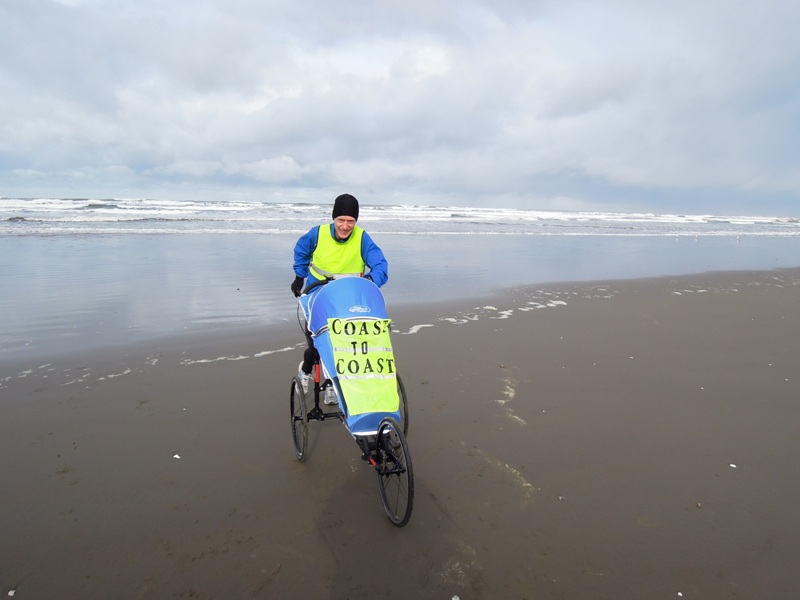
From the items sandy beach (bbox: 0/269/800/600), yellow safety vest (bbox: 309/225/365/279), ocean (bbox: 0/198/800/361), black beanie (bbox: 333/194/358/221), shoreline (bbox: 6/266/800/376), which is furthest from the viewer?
ocean (bbox: 0/198/800/361)

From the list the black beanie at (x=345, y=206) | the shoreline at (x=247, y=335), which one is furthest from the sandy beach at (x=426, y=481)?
the black beanie at (x=345, y=206)

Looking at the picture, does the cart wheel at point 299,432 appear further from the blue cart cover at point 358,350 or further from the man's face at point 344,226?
the man's face at point 344,226

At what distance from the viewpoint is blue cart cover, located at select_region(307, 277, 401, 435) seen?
2.87 meters

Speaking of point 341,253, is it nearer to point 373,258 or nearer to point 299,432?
point 373,258

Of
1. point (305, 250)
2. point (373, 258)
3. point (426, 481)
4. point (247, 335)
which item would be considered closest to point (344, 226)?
point (373, 258)

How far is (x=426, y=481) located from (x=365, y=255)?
2.01 metres

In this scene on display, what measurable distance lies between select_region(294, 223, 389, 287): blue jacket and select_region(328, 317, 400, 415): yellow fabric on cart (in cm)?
70

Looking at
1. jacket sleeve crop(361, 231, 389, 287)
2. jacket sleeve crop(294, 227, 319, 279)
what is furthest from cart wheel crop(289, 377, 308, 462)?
jacket sleeve crop(361, 231, 389, 287)

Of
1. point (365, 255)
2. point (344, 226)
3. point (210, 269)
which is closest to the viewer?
point (344, 226)

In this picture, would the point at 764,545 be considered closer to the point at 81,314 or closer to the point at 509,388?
the point at 509,388

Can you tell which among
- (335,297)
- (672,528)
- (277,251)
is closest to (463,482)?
(672,528)

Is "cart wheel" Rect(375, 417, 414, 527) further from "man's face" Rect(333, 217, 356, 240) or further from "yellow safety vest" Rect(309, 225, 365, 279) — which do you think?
"man's face" Rect(333, 217, 356, 240)

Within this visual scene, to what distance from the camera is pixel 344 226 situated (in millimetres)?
3619

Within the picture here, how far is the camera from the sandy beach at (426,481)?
8.63ft
